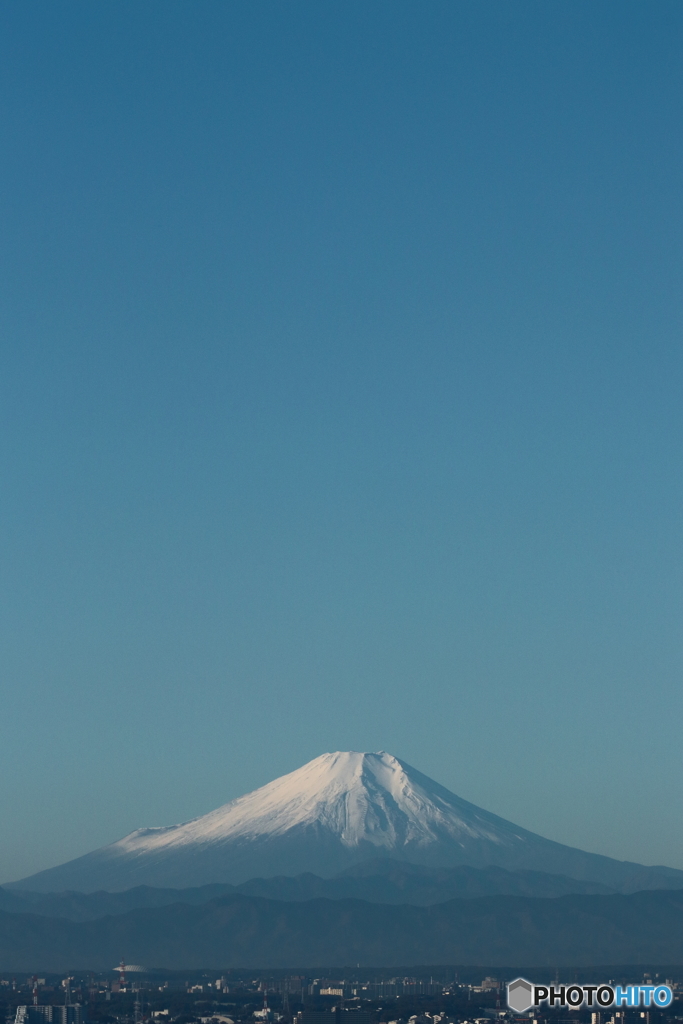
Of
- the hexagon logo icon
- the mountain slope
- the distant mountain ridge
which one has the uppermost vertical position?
the distant mountain ridge

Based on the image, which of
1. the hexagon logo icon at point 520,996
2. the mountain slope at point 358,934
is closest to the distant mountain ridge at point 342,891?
the mountain slope at point 358,934

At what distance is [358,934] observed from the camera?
6309 inches

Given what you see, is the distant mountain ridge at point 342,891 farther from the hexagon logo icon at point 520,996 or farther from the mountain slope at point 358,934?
the hexagon logo icon at point 520,996

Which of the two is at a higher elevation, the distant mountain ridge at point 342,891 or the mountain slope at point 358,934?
the distant mountain ridge at point 342,891

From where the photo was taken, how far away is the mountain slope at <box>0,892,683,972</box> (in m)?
146

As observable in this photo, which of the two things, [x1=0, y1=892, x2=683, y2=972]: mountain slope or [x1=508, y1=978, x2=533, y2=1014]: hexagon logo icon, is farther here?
[x1=0, y1=892, x2=683, y2=972]: mountain slope

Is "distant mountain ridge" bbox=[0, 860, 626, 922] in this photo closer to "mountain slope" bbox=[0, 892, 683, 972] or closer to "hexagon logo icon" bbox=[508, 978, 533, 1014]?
"mountain slope" bbox=[0, 892, 683, 972]

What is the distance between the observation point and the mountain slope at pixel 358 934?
481 ft

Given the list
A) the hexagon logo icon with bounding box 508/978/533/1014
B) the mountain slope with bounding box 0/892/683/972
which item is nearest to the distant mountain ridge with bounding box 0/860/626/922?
the mountain slope with bounding box 0/892/683/972

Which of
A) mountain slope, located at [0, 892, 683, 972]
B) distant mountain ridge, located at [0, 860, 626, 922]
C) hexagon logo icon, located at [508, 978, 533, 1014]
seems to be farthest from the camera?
distant mountain ridge, located at [0, 860, 626, 922]

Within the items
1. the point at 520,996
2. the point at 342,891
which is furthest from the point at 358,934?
the point at 520,996

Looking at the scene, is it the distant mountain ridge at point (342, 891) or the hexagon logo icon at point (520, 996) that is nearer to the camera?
the hexagon logo icon at point (520, 996)

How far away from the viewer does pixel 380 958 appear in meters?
150

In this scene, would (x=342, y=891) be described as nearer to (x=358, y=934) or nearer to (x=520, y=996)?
(x=358, y=934)
